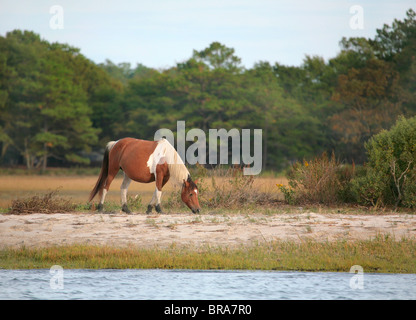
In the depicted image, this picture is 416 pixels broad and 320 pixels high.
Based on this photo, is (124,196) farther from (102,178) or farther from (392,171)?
(392,171)

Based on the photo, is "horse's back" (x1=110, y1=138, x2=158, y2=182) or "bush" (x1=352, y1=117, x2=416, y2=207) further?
"bush" (x1=352, y1=117, x2=416, y2=207)

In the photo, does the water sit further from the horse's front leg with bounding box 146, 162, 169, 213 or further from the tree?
the tree

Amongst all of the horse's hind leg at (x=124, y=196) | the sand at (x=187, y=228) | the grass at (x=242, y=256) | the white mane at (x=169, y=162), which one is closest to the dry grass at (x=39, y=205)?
the sand at (x=187, y=228)

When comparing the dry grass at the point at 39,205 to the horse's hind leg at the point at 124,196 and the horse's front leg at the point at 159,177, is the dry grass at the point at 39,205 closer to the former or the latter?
the horse's hind leg at the point at 124,196

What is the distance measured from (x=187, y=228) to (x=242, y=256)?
81.7 inches

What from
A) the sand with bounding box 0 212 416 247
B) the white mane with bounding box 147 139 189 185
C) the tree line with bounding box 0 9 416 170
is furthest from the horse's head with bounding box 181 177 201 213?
the tree line with bounding box 0 9 416 170

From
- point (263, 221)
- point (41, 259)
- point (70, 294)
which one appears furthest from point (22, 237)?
point (263, 221)

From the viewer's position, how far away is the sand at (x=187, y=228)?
12.3 meters

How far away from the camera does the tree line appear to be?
45438 millimetres

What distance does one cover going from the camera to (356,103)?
155ft

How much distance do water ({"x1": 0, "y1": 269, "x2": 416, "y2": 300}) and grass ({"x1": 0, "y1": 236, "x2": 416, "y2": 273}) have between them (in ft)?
1.03

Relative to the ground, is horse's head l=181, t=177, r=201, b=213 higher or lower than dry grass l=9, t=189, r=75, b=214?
higher
